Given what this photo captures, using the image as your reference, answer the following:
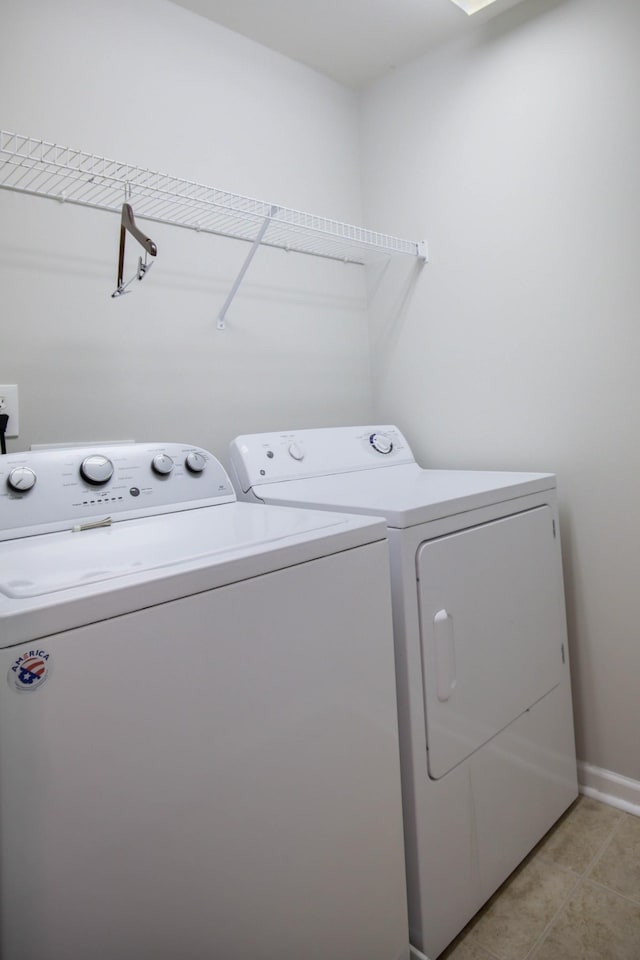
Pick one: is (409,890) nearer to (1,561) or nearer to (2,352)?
(1,561)

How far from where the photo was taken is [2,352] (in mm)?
1383

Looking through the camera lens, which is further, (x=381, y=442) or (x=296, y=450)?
(x=381, y=442)

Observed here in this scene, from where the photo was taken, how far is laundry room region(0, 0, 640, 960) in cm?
149

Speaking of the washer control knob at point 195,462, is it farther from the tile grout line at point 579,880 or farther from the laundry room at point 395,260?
the tile grout line at point 579,880

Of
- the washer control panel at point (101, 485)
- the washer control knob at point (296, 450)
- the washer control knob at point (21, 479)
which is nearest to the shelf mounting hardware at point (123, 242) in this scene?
the washer control panel at point (101, 485)

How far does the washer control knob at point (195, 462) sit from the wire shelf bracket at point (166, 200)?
1.55ft

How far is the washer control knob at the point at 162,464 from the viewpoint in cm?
134

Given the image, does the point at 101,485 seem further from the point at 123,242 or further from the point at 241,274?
the point at 241,274

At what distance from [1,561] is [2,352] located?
A: 0.71m

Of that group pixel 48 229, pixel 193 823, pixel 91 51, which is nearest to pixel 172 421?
pixel 48 229

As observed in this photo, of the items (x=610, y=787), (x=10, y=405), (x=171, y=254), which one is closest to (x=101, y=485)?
(x=10, y=405)

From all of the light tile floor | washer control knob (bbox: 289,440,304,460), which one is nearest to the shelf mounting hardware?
washer control knob (bbox: 289,440,304,460)

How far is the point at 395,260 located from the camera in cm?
219

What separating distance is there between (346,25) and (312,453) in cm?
145
